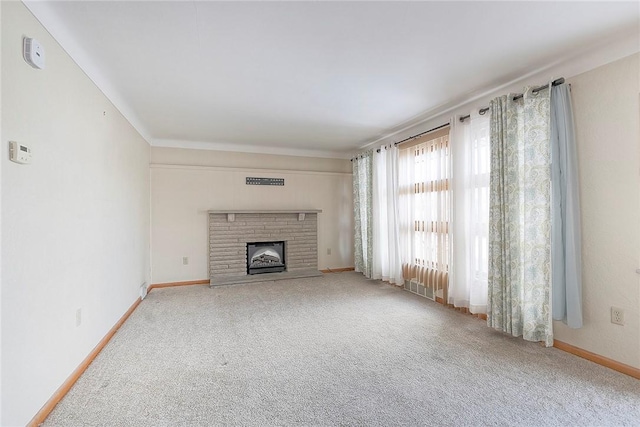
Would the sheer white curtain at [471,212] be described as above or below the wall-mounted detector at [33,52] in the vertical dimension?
below

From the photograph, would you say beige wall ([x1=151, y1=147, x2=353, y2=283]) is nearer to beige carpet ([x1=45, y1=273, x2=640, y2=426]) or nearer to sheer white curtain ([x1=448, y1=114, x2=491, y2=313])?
beige carpet ([x1=45, y1=273, x2=640, y2=426])

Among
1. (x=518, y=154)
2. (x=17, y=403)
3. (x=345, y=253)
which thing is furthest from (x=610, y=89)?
(x=345, y=253)

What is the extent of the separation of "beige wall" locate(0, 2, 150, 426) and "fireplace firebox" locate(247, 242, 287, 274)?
8.14 feet

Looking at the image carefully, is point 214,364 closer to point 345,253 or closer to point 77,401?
point 77,401

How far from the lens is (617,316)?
6.88 feet

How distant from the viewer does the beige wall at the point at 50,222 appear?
1406 millimetres

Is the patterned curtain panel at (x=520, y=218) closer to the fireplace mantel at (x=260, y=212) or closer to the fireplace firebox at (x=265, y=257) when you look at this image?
the fireplace mantel at (x=260, y=212)

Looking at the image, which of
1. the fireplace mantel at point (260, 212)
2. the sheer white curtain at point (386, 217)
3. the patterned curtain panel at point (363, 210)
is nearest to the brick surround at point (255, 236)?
→ the fireplace mantel at point (260, 212)

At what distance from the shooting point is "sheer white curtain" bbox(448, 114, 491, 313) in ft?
9.78

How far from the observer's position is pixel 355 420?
1.58 meters

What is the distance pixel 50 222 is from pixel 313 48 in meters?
2.06

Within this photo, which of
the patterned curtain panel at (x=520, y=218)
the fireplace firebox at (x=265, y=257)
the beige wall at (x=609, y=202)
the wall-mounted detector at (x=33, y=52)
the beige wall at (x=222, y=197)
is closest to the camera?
the wall-mounted detector at (x=33, y=52)

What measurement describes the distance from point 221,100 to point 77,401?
2754mm

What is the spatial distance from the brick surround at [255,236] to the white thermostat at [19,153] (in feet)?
11.2
